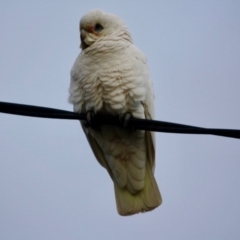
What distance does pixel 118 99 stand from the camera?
4.35 meters

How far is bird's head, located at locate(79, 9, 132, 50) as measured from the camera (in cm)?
478

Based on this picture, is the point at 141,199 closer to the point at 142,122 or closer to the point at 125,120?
the point at 125,120

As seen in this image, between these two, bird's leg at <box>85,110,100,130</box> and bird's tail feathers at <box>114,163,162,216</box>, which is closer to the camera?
bird's leg at <box>85,110,100,130</box>

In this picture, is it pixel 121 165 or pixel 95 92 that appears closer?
pixel 95 92

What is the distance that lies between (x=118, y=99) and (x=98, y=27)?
2.80ft

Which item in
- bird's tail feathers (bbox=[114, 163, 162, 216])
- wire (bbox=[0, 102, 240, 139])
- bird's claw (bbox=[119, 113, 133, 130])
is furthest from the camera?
bird's tail feathers (bbox=[114, 163, 162, 216])

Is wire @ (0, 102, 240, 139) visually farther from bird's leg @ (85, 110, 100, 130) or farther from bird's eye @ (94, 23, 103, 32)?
bird's eye @ (94, 23, 103, 32)

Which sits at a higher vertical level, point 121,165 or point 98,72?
point 98,72

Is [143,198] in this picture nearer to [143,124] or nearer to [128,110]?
[128,110]

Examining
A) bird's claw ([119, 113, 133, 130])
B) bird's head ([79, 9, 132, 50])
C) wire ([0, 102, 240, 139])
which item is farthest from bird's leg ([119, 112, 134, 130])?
bird's head ([79, 9, 132, 50])

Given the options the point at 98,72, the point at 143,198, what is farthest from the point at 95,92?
the point at 143,198

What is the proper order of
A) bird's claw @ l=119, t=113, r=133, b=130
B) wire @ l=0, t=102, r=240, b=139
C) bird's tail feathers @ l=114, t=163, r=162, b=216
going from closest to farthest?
wire @ l=0, t=102, r=240, b=139
bird's claw @ l=119, t=113, r=133, b=130
bird's tail feathers @ l=114, t=163, r=162, b=216

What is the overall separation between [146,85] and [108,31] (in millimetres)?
666

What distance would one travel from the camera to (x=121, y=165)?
4832 millimetres
